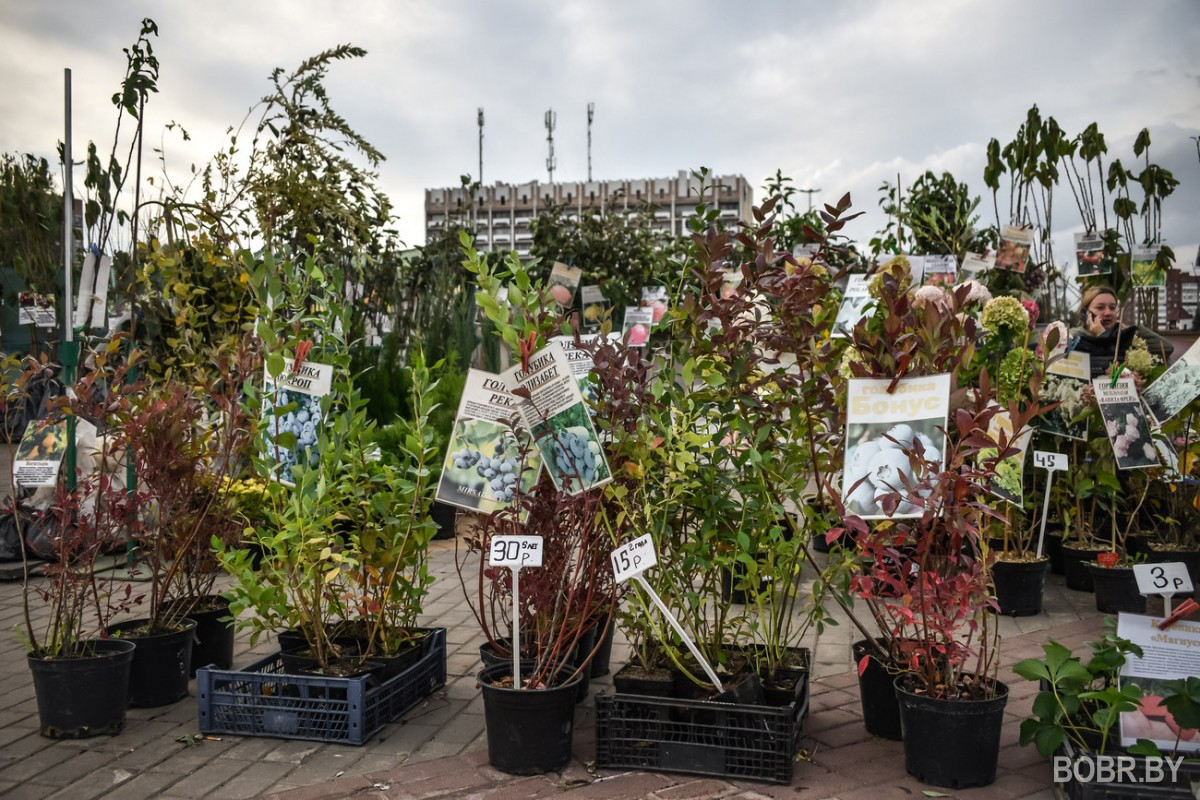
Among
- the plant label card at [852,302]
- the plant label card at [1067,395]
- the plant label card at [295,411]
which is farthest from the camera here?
the plant label card at [852,302]

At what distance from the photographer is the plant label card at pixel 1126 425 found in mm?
4668

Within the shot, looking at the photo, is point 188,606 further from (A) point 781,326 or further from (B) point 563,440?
(A) point 781,326

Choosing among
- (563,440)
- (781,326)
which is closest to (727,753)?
(563,440)

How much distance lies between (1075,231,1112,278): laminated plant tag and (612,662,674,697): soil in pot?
4755 millimetres

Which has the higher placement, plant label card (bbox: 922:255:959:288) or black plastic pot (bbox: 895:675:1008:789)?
plant label card (bbox: 922:255:959:288)

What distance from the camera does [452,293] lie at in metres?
9.36

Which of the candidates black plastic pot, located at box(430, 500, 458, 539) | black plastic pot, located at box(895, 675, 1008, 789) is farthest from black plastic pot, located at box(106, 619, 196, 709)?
black plastic pot, located at box(430, 500, 458, 539)

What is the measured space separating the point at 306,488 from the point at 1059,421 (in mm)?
3881

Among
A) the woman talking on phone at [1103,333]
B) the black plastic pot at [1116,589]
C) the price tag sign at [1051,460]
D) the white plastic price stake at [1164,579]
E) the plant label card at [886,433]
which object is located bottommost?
the black plastic pot at [1116,589]

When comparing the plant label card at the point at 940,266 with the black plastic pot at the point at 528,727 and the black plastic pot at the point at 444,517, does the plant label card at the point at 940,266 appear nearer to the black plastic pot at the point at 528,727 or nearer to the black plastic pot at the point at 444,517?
the black plastic pot at the point at 444,517

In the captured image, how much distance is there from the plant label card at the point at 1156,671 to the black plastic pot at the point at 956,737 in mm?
334

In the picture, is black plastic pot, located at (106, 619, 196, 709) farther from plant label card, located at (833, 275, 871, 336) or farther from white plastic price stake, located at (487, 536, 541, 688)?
plant label card, located at (833, 275, 871, 336)

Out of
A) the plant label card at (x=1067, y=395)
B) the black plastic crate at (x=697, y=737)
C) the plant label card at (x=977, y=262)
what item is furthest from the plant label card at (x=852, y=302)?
the black plastic crate at (x=697, y=737)

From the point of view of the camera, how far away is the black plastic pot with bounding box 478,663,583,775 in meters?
2.89
